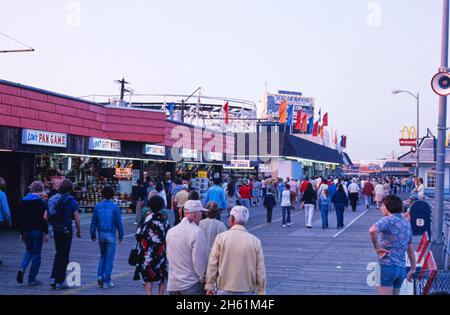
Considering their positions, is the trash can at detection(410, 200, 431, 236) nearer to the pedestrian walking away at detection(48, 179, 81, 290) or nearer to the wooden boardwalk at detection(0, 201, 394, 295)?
the wooden boardwalk at detection(0, 201, 394, 295)

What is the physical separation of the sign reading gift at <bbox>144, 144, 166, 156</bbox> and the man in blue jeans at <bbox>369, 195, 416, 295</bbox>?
69.2 ft

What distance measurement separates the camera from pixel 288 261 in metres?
13.6

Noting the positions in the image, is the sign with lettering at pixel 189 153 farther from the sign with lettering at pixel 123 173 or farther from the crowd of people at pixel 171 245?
the crowd of people at pixel 171 245

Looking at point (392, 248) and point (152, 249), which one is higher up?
point (392, 248)

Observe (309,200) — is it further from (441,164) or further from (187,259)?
(187,259)

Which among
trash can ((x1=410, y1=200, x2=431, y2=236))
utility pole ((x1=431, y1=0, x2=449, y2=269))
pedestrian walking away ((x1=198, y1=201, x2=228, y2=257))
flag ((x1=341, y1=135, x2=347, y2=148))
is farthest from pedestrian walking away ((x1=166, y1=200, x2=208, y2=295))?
flag ((x1=341, y1=135, x2=347, y2=148))

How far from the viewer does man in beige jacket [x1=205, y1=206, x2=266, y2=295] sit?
6027 mm

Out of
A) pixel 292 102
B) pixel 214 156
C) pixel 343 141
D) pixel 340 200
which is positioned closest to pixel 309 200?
pixel 340 200

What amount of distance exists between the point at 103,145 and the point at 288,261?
13.2 meters
